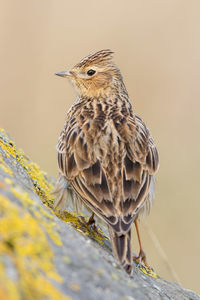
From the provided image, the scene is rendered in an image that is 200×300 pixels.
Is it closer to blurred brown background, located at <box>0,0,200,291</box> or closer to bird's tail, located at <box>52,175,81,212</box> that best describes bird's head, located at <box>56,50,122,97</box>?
bird's tail, located at <box>52,175,81,212</box>

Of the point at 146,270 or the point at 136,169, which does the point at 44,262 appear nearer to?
the point at 136,169

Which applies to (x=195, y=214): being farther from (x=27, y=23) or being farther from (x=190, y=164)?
(x=27, y=23)

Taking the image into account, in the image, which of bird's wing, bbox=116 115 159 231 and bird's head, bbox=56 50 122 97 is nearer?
bird's wing, bbox=116 115 159 231

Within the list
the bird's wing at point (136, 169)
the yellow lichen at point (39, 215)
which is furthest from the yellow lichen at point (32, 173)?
the yellow lichen at point (39, 215)

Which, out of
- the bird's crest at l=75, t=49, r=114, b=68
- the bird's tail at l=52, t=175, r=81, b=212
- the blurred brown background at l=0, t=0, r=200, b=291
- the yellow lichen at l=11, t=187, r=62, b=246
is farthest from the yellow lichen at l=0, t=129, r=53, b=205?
the blurred brown background at l=0, t=0, r=200, b=291

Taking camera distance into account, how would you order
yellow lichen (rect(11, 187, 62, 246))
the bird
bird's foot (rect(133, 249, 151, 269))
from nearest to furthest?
yellow lichen (rect(11, 187, 62, 246))
the bird
bird's foot (rect(133, 249, 151, 269))

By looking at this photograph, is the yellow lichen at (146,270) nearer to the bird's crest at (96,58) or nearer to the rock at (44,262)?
the rock at (44,262)

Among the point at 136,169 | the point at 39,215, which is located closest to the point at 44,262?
the point at 39,215
